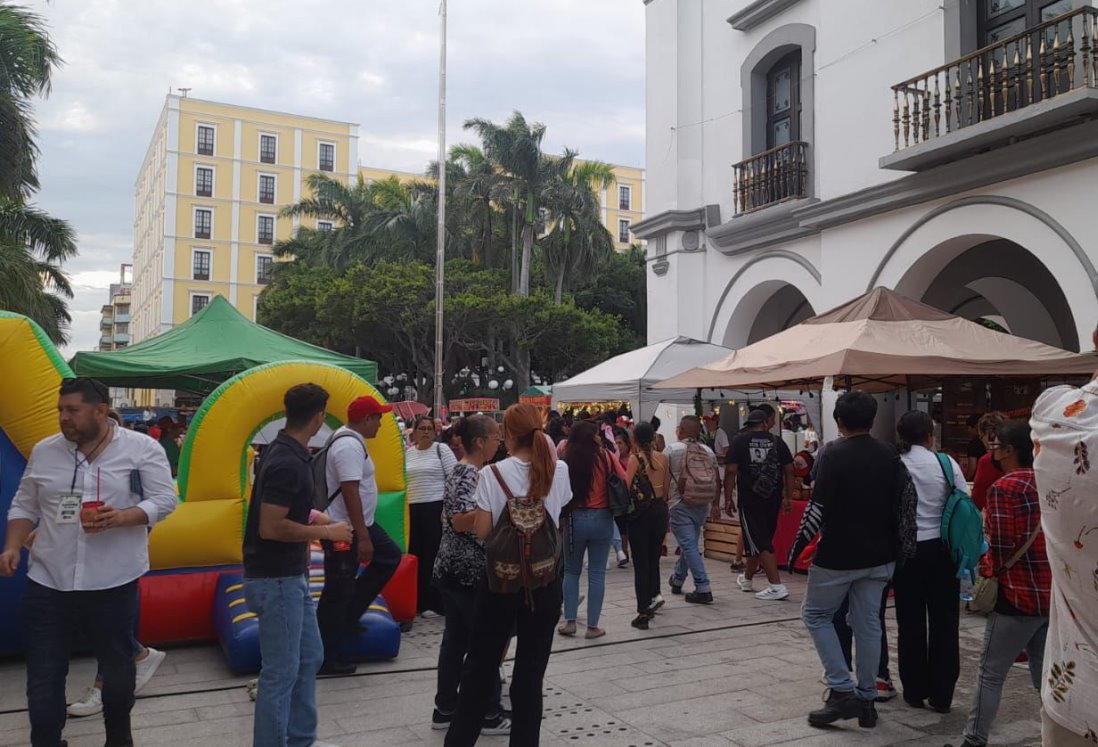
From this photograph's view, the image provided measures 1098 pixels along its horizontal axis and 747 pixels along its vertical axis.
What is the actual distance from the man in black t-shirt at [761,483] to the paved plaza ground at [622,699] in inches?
44.1

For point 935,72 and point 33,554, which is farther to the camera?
point 935,72

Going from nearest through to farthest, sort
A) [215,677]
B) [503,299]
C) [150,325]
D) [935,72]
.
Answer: [215,677] < [935,72] < [503,299] < [150,325]

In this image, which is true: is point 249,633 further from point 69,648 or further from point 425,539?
point 425,539

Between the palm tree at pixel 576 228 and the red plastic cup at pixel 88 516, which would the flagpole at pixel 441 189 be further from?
the red plastic cup at pixel 88 516

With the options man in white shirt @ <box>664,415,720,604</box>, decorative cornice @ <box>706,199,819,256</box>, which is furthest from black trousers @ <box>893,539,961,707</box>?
decorative cornice @ <box>706,199,819,256</box>

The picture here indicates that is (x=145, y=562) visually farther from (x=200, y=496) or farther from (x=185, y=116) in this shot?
(x=185, y=116)

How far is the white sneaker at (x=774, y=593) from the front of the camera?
28.2 ft

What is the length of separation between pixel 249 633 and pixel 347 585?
90cm

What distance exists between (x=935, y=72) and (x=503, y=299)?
2126 centimetres

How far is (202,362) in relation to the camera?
11.7 m

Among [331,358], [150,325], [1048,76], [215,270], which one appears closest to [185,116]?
[215,270]

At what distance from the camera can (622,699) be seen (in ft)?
18.4

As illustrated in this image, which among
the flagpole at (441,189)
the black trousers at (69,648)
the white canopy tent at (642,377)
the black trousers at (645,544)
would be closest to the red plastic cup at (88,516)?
the black trousers at (69,648)

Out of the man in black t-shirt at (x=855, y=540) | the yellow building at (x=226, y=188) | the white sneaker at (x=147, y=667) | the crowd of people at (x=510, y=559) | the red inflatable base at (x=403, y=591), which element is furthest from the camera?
the yellow building at (x=226, y=188)
